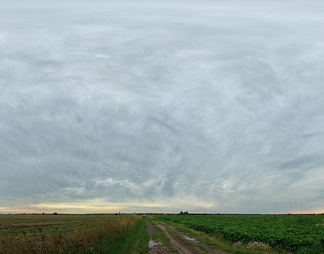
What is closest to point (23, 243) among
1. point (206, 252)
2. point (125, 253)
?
point (125, 253)

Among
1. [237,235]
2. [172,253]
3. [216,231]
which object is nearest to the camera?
[172,253]

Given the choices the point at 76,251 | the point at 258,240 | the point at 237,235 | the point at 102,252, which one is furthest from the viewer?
the point at 237,235

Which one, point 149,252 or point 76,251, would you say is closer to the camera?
point 76,251

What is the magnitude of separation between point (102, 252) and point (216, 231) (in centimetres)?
1971

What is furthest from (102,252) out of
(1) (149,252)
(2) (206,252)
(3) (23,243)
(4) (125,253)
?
(2) (206,252)

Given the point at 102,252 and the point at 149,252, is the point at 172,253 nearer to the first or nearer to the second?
the point at 149,252

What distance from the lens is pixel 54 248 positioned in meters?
14.6

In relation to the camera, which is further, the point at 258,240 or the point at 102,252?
the point at 258,240

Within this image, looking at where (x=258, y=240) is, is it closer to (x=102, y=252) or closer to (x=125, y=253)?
(x=125, y=253)

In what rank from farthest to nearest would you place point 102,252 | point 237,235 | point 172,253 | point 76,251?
1. point 237,235
2. point 172,253
3. point 102,252
4. point 76,251

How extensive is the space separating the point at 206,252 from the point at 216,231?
51.8 ft

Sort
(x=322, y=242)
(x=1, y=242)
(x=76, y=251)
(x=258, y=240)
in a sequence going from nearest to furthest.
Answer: (x=1, y=242)
(x=76, y=251)
(x=322, y=242)
(x=258, y=240)

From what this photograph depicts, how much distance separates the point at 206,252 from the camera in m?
19.7

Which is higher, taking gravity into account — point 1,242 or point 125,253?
point 1,242
